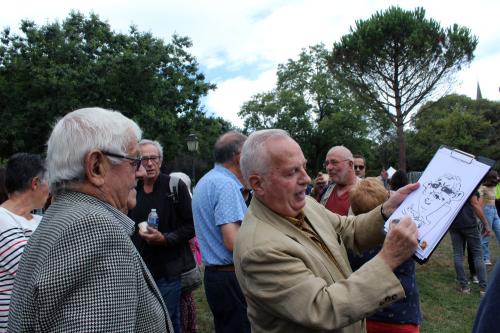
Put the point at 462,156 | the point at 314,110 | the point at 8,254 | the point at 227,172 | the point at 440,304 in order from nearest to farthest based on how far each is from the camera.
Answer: the point at 462,156 → the point at 8,254 → the point at 227,172 → the point at 440,304 → the point at 314,110

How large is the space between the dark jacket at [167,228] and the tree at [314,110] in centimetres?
3771

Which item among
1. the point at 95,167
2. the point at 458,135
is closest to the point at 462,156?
the point at 95,167

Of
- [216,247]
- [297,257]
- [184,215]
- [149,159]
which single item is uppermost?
[149,159]

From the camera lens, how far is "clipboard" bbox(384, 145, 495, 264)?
6.32 ft

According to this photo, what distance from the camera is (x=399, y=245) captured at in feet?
5.97

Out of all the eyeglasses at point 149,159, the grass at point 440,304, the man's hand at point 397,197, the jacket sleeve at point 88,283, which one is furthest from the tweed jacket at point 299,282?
the grass at point 440,304

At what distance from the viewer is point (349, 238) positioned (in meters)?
2.54

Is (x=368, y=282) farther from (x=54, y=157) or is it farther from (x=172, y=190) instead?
(x=172, y=190)

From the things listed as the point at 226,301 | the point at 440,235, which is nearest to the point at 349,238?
the point at 440,235

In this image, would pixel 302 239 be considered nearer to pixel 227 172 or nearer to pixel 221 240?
pixel 221 240

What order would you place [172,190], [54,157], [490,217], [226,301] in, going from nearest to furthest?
1. [54,157]
2. [226,301]
3. [172,190]
4. [490,217]

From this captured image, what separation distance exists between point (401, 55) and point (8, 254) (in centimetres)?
2962

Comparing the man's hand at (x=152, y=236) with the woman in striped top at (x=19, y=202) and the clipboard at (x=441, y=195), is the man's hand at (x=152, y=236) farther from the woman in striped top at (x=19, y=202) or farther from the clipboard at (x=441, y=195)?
the clipboard at (x=441, y=195)

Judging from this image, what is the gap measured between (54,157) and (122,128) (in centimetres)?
27
